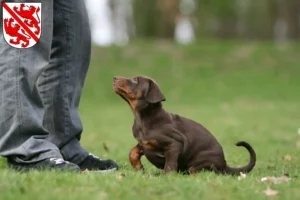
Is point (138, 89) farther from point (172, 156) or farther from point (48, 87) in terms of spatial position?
point (48, 87)

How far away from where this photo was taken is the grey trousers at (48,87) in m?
4.57

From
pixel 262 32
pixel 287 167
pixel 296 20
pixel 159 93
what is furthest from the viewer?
pixel 262 32

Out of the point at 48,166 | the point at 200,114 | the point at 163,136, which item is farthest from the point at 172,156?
the point at 200,114

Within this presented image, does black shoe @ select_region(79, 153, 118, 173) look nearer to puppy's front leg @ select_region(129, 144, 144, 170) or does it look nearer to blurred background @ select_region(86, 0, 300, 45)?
puppy's front leg @ select_region(129, 144, 144, 170)

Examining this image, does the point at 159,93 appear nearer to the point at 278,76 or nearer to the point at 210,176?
the point at 210,176

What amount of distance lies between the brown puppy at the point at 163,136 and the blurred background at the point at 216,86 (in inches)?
29.3

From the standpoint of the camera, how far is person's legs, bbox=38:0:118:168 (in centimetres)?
523

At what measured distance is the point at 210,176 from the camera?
4602mm

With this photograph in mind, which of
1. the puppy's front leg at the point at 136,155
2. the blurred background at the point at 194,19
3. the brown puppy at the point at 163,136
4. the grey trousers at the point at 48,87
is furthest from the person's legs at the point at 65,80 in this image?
the blurred background at the point at 194,19

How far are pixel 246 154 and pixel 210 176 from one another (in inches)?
104

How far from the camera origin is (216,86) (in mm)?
19297

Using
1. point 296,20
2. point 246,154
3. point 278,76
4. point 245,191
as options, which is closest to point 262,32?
point 296,20

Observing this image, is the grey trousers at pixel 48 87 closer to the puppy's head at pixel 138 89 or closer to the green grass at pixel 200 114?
the green grass at pixel 200 114

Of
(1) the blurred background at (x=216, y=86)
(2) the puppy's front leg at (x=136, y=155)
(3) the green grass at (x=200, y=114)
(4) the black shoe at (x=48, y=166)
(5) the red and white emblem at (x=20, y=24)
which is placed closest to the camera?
(3) the green grass at (x=200, y=114)
